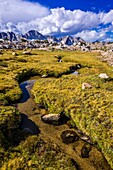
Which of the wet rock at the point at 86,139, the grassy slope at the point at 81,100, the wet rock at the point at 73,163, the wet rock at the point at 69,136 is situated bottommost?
the wet rock at the point at 73,163

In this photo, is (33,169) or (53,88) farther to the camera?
(53,88)

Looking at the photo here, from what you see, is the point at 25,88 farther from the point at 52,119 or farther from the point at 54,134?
the point at 54,134

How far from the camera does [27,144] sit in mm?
29547

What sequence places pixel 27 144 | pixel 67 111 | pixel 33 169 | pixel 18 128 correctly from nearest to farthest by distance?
pixel 33 169
pixel 27 144
pixel 18 128
pixel 67 111

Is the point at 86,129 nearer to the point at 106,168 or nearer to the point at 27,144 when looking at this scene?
the point at 106,168

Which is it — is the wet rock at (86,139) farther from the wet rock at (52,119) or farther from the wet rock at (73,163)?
the wet rock at (52,119)

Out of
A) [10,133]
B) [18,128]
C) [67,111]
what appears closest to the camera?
[10,133]

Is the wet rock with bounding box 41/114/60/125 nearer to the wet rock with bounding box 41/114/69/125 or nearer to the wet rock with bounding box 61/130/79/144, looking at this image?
the wet rock with bounding box 41/114/69/125

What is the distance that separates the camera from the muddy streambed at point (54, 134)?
92.4ft

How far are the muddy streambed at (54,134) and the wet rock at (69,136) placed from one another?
50 centimetres

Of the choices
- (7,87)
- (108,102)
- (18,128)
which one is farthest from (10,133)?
(7,87)

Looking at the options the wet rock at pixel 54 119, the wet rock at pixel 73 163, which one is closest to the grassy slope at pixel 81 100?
the wet rock at pixel 54 119

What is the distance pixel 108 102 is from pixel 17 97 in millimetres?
20574

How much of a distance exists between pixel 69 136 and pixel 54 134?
2.53 metres
